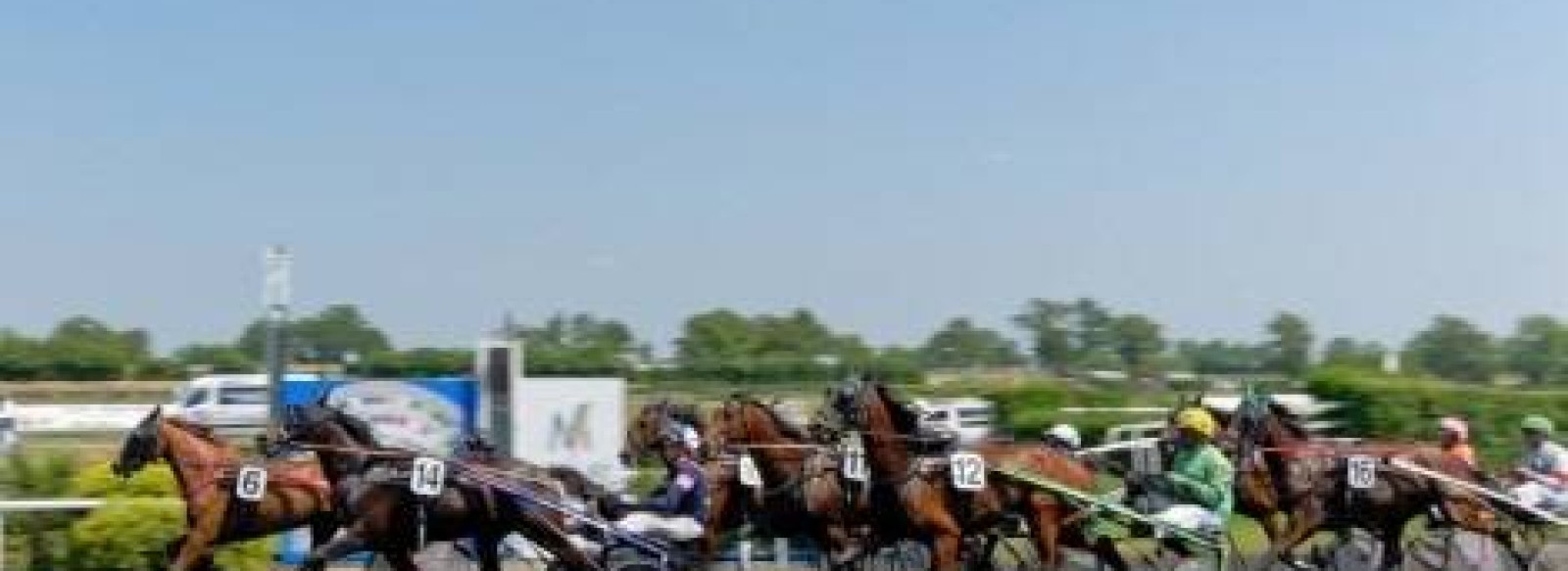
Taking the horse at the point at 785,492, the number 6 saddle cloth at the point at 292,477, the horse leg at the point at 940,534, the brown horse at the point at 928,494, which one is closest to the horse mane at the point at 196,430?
the number 6 saddle cloth at the point at 292,477

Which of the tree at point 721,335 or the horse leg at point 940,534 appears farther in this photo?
the tree at point 721,335

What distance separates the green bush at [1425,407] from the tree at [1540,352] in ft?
52.9

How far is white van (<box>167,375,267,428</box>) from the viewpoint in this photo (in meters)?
29.3

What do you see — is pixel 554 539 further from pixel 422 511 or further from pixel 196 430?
pixel 196 430

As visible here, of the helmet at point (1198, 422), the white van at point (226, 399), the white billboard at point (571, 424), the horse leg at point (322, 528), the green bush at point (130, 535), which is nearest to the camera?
the helmet at point (1198, 422)

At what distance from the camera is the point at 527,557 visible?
45.5 feet

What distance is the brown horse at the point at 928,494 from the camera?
12.1 meters

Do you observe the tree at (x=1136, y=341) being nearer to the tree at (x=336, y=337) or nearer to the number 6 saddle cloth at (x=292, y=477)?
the tree at (x=336, y=337)

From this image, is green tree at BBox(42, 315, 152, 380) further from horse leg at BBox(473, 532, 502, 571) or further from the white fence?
horse leg at BBox(473, 532, 502, 571)

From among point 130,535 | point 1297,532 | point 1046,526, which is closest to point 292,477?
point 130,535

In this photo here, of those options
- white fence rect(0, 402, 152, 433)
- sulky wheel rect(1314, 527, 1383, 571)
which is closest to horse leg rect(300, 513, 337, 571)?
sulky wheel rect(1314, 527, 1383, 571)

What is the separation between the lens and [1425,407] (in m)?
24.6

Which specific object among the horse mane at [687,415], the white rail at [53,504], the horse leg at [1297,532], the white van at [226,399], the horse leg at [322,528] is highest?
the white van at [226,399]

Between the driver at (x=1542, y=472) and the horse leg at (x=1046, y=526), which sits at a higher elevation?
the driver at (x=1542, y=472)
